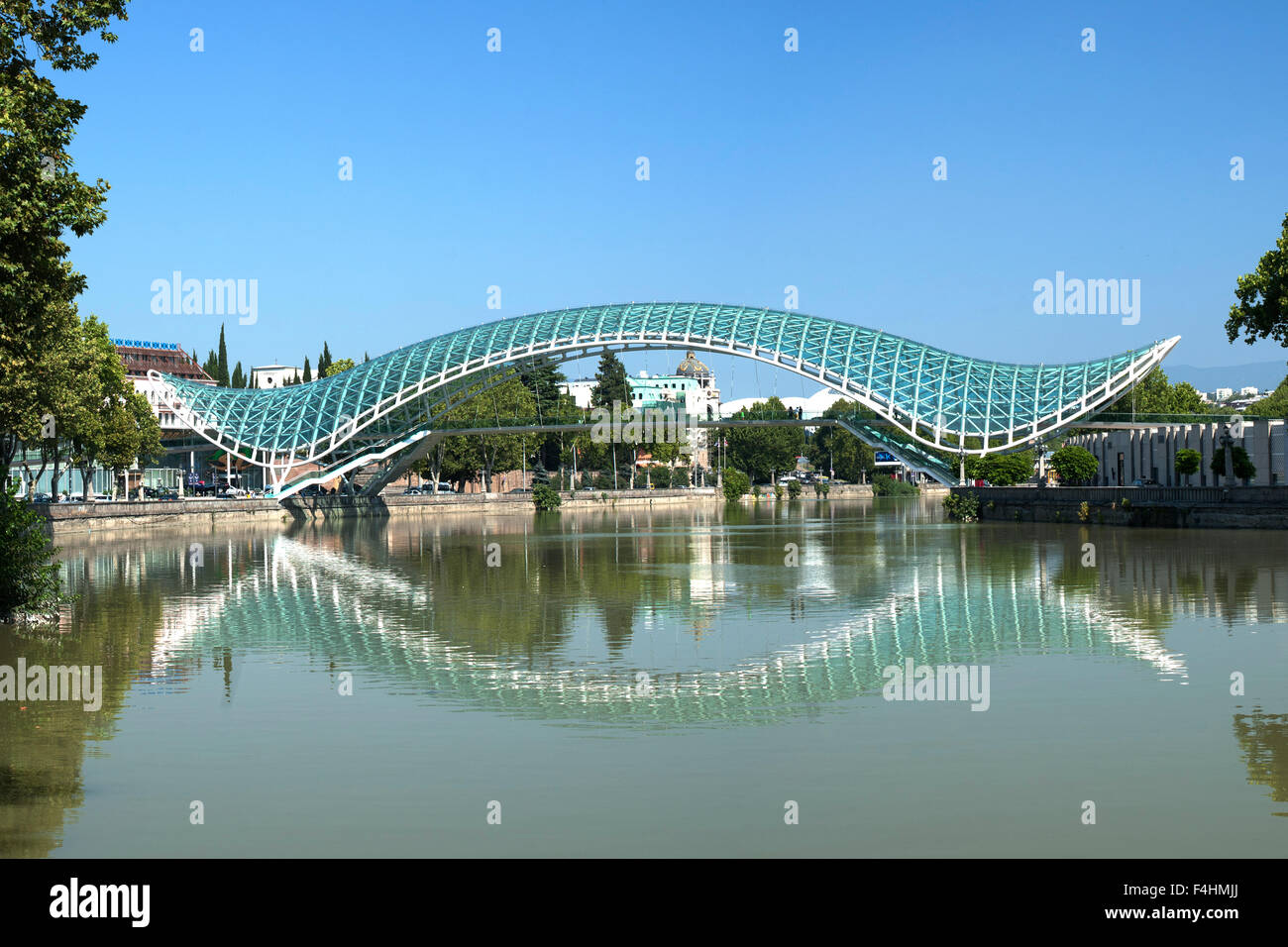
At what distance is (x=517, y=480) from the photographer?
128 meters

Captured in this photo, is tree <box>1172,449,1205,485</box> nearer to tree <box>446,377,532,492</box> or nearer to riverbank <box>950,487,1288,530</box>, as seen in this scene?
riverbank <box>950,487,1288,530</box>

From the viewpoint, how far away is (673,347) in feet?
279

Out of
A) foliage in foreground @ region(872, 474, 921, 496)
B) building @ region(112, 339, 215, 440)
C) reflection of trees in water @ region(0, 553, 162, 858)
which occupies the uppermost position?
building @ region(112, 339, 215, 440)

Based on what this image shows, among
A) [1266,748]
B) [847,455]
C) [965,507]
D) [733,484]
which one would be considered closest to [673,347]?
[965,507]

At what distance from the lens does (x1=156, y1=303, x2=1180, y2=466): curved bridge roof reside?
83750mm

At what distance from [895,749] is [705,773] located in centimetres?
207

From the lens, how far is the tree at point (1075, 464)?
70.9m

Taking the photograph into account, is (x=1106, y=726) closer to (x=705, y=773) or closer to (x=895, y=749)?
(x=895, y=749)

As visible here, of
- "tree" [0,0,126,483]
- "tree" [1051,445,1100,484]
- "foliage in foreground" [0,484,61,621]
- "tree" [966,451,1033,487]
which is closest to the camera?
"tree" [0,0,126,483]

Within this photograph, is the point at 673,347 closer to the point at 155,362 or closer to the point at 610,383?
the point at 610,383

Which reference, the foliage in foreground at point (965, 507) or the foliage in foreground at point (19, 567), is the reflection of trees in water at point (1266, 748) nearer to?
the foliage in foreground at point (19, 567)

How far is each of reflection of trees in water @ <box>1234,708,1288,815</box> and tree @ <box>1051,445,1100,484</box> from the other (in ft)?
196

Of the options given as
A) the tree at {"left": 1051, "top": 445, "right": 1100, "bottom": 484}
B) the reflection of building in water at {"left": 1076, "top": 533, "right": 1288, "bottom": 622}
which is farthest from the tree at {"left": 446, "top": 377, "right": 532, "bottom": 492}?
the reflection of building in water at {"left": 1076, "top": 533, "right": 1288, "bottom": 622}
